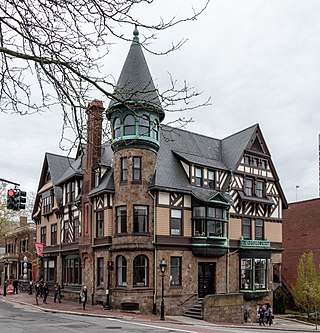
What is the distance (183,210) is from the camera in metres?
36.8

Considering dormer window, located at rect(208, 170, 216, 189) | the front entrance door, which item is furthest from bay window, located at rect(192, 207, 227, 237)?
the front entrance door

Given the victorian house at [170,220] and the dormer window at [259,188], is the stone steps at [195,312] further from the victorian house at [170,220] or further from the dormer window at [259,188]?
the dormer window at [259,188]

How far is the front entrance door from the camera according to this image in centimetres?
3762

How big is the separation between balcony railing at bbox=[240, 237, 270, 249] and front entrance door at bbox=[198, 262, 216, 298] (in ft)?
11.0

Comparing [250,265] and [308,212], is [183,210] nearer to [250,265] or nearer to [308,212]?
[250,265]

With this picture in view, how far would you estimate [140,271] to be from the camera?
114 ft

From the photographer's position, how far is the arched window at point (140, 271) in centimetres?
3453

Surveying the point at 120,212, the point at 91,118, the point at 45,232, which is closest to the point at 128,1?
the point at 91,118

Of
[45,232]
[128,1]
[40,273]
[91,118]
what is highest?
[128,1]

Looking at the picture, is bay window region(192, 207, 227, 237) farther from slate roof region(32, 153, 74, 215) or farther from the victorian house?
slate roof region(32, 153, 74, 215)

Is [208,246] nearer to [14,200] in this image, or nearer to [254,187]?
[254,187]

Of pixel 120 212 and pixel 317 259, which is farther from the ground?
pixel 120 212

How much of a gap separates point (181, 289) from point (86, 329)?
15.1 metres

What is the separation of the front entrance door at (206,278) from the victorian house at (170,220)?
2.9 inches
